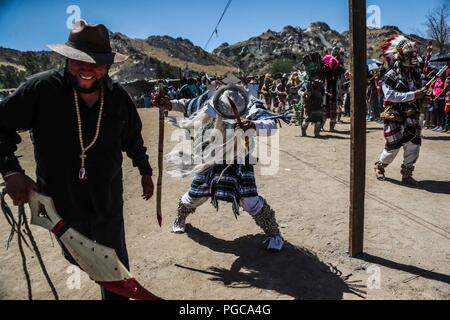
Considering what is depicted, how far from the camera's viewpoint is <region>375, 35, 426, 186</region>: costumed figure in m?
5.74

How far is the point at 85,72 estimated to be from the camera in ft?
8.43

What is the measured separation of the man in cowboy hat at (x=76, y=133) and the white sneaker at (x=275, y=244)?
178 cm

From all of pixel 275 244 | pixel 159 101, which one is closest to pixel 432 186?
pixel 275 244

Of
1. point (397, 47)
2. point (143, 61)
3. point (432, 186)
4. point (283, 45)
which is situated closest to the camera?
point (397, 47)

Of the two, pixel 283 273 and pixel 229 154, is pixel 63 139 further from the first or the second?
pixel 283 273

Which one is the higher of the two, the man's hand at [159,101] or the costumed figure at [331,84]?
the costumed figure at [331,84]

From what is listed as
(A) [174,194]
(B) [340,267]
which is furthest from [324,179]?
(B) [340,267]

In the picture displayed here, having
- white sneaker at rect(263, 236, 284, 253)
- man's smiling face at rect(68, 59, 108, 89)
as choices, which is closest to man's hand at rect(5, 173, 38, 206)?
man's smiling face at rect(68, 59, 108, 89)

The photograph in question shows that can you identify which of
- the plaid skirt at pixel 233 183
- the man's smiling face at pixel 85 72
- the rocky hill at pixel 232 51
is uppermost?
the rocky hill at pixel 232 51

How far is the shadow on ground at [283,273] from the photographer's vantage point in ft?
11.1

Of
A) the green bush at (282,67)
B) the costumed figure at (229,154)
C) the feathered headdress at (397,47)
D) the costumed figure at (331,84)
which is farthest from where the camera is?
the green bush at (282,67)

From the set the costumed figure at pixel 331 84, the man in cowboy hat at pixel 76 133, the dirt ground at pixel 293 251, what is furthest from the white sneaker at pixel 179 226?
the costumed figure at pixel 331 84

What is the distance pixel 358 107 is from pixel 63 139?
7.78ft

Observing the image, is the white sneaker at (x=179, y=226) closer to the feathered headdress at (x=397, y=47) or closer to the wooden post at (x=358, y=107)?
the wooden post at (x=358, y=107)
